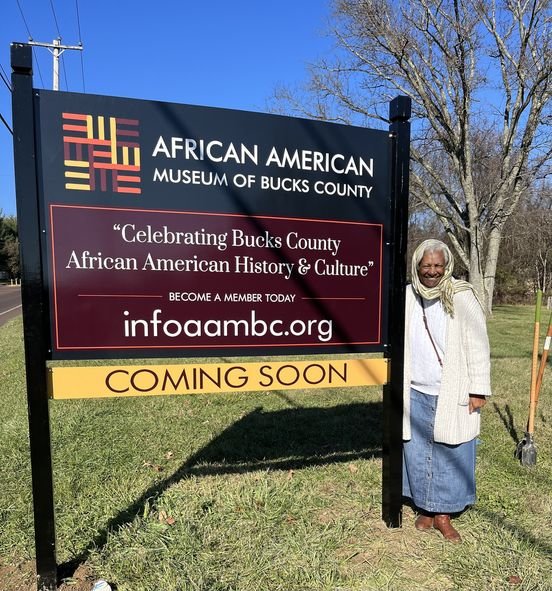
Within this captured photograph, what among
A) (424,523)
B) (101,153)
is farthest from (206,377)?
(424,523)

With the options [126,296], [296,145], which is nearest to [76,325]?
[126,296]

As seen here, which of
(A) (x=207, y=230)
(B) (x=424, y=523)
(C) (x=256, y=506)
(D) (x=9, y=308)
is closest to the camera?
(A) (x=207, y=230)

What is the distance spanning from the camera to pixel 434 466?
2953 mm

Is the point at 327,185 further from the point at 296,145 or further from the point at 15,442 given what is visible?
the point at 15,442

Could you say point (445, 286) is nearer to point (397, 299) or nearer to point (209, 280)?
point (397, 299)

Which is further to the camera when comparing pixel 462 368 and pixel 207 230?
pixel 462 368

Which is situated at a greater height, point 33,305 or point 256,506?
point 33,305

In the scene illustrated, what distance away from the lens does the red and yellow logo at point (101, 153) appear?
2385 millimetres

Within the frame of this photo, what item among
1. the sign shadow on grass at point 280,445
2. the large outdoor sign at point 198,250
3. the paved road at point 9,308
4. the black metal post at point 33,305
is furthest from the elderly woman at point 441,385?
the paved road at point 9,308

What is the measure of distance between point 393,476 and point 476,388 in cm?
75

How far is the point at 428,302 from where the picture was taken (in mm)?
2926

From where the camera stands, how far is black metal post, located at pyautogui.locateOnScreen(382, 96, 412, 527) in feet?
9.45

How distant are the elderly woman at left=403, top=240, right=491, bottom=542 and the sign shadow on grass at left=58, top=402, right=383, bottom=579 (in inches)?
47.1

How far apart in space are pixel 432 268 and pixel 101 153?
6.28 feet
